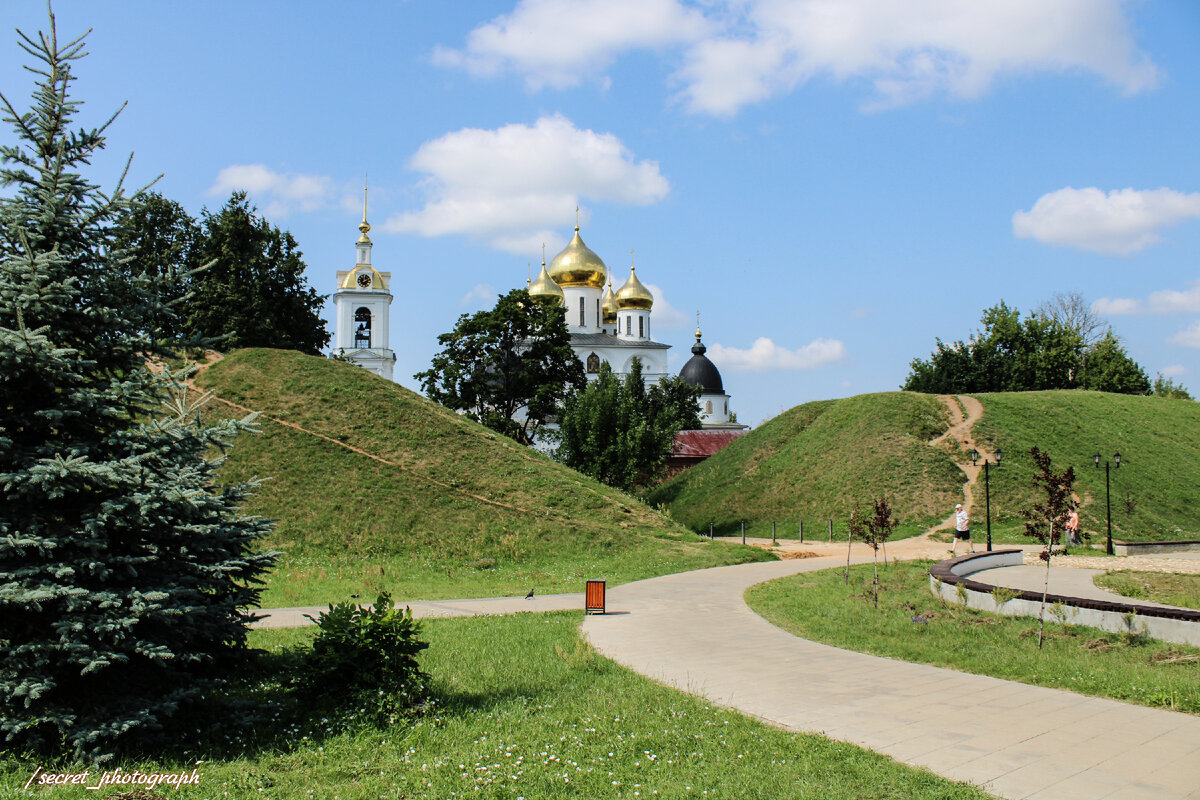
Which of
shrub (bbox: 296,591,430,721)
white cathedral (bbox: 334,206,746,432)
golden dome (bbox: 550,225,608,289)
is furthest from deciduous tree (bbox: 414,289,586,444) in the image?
shrub (bbox: 296,591,430,721)

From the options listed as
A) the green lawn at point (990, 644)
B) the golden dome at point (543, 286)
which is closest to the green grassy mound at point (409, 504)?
the green lawn at point (990, 644)

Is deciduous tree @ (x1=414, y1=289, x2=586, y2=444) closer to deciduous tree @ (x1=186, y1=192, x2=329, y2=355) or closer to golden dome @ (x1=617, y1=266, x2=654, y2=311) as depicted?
deciduous tree @ (x1=186, y1=192, x2=329, y2=355)

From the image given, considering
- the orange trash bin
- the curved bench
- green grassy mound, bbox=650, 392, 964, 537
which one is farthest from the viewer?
green grassy mound, bbox=650, 392, 964, 537

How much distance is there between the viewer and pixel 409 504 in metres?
23.7

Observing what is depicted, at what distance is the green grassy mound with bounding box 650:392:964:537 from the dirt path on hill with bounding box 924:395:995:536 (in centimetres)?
35

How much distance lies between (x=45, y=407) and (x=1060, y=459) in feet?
119

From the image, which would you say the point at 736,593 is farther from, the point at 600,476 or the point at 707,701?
the point at 600,476

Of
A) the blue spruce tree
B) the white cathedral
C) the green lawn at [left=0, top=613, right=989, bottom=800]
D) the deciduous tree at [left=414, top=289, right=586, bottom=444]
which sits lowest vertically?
the green lawn at [left=0, top=613, right=989, bottom=800]

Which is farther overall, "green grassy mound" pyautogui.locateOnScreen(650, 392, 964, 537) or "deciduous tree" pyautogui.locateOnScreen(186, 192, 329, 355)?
"deciduous tree" pyautogui.locateOnScreen(186, 192, 329, 355)

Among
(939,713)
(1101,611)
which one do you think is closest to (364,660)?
(939,713)

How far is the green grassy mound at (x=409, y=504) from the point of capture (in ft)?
63.8

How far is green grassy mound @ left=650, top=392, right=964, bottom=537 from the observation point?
3288 centimetres

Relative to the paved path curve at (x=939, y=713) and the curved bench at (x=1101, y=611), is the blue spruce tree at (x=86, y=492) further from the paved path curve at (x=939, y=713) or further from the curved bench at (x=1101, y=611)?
the curved bench at (x=1101, y=611)

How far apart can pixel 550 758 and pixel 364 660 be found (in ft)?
6.91
